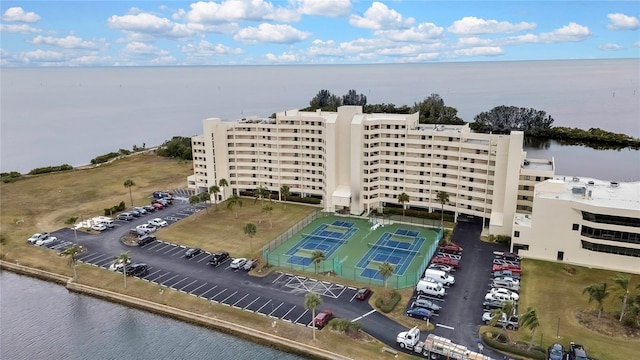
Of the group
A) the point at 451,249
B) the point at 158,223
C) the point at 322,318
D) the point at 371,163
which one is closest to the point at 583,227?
the point at 451,249

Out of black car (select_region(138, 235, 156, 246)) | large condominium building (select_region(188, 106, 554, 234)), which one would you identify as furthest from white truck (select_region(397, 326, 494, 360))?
black car (select_region(138, 235, 156, 246))

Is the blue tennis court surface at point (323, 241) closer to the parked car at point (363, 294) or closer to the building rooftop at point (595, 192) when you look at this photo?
the parked car at point (363, 294)

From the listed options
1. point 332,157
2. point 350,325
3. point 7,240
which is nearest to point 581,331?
point 350,325

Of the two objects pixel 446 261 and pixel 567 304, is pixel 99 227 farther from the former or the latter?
pixel 567 304

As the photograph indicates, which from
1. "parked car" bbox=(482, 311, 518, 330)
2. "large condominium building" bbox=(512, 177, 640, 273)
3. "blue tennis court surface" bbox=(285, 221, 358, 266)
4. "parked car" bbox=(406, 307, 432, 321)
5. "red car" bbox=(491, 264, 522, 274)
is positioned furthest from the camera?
"blue tennis court surface" bbox=(285, 221, 358, 266)

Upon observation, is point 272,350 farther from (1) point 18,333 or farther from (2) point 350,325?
(1) point 18,333

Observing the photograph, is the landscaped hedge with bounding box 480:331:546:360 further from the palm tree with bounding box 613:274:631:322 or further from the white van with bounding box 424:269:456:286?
the palm tree with bounding box 613:274:631:322
